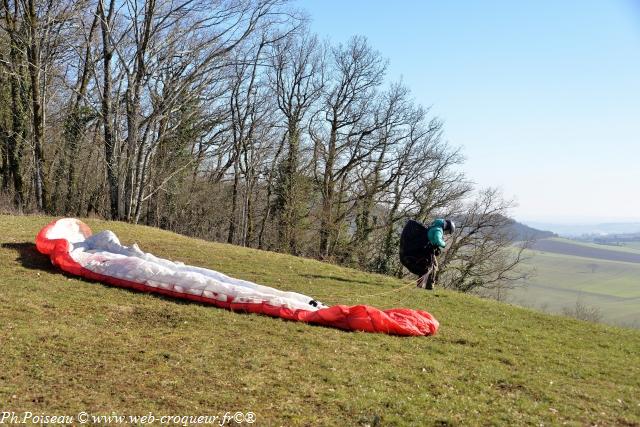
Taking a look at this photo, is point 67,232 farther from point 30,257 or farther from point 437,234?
point 437,234

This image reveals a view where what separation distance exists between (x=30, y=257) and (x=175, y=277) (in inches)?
161

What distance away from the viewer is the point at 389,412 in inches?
225

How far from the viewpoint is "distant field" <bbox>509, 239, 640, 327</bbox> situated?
5234cm

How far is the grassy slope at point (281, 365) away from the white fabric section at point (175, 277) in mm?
355

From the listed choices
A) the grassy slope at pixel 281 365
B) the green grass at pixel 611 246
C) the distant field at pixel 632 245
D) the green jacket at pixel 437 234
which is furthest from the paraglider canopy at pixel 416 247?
the distant field at pixel 632 245

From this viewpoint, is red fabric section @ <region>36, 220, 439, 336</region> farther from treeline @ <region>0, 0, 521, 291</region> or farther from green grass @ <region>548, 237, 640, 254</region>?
green grass @ <region>548, 237, 640, 254</region>

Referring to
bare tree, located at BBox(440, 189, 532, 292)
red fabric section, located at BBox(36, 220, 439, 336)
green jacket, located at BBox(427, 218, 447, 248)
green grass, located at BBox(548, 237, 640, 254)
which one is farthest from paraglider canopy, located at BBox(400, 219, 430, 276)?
green grass, located at BBox(548, 237, 640, 254)

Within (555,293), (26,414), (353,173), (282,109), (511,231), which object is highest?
(282,109)

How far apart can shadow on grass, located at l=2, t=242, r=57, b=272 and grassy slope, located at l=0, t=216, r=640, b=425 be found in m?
0.09

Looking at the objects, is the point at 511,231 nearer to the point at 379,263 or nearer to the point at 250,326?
the point at 379,263

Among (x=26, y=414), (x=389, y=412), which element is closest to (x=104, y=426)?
(x=26, y=414)

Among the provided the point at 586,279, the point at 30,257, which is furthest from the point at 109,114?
the point at 586,279

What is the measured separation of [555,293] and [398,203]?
30.8 metres

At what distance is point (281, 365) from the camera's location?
6977 mm
